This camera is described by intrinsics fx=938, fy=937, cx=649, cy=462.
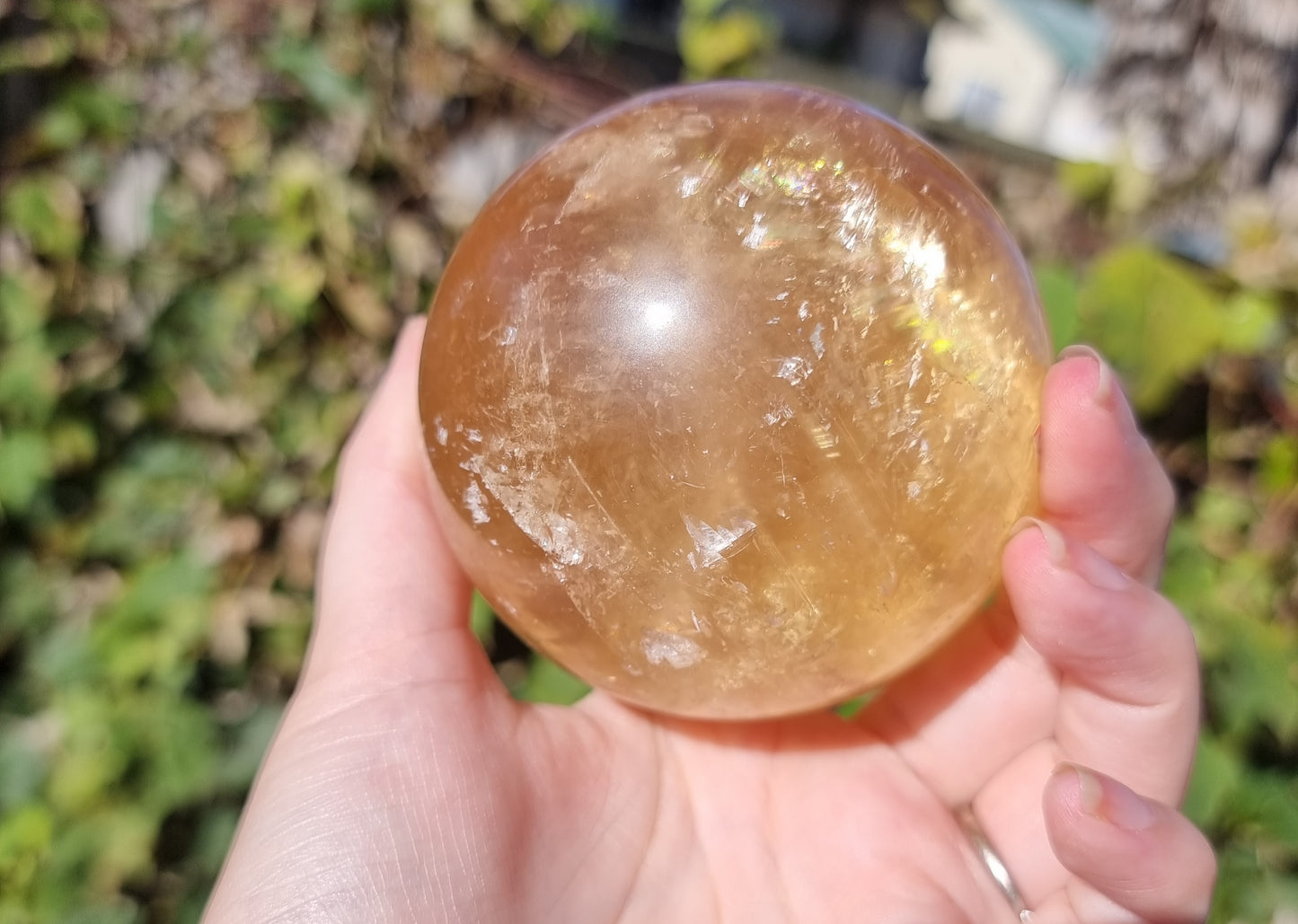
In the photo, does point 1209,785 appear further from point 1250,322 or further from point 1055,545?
point 1250,322

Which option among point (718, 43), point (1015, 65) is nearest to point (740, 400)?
point (718, 43)

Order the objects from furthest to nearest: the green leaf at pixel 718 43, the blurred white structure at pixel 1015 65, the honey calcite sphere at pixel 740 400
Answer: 1. the blurred white structure at pixel 1015 65
2. the green leaf at pixel 718 43
3. the honey calcite sphere at pixel 740 400

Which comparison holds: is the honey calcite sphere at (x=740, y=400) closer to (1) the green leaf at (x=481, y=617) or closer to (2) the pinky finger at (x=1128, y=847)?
(2) the pinky finger at (x=1128, y=847)

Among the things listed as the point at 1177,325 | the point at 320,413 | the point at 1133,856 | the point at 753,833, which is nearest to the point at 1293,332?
the point at 1177,325

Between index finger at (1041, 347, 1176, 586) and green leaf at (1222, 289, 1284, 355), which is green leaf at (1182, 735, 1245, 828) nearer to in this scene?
index finger at (1041, 347, 1176, 586)

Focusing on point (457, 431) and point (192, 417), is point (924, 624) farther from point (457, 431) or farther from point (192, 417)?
point (192, 417)

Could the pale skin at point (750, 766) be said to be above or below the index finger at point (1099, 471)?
below

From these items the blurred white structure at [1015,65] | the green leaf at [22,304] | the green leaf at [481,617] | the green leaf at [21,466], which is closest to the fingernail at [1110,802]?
the green leaf at [481,617]
